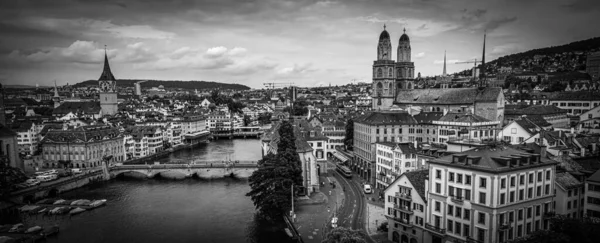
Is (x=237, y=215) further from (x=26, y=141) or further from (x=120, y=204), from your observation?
(x=26, y=141)

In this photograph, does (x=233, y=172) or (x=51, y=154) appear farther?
(x=51, y=154)

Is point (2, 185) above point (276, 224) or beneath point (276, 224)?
above

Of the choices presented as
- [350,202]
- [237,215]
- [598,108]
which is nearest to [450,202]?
[350,202]

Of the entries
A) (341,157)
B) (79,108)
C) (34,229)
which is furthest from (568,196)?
(79,108)

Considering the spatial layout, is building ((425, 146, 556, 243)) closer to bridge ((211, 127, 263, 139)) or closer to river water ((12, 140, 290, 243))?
river water ((12, 140, 290, 243))

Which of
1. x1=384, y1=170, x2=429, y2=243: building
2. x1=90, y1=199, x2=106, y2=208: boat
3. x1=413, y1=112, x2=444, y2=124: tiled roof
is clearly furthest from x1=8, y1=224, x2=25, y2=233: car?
x1=413, y1=112, x2=444, y2=124: tiled roof

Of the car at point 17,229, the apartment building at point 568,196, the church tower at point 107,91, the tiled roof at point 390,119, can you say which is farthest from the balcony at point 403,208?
the church tower at point 107,91

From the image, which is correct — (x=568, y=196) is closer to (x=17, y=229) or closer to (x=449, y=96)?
(x=449, y=96)
